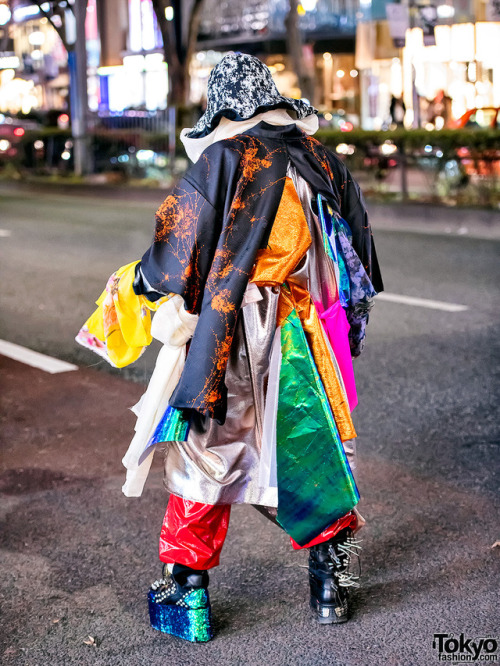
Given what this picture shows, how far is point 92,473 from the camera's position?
421 centimetres

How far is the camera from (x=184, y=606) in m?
2.78

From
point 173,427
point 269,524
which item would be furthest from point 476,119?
point 173,427

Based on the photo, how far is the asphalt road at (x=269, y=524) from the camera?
277 cm

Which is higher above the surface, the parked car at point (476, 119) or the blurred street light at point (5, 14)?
the blurred street light at point (5, 14)

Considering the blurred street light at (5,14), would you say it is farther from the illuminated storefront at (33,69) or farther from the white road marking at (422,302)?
the white road marking at (422,302)

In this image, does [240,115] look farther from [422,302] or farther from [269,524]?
[422,302]

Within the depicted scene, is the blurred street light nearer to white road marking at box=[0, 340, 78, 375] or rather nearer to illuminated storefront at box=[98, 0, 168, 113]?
illuminated storefront at box=[98, 0, 168, 113]

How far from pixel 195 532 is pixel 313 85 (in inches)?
757

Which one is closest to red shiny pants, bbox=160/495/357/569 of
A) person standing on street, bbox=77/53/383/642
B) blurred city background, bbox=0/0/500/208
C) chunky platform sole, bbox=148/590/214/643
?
person standing on street, bbox=77/53/383/642

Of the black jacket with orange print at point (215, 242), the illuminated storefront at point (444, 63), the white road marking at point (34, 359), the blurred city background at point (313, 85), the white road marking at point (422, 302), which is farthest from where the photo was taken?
the illuminated storefront at point (444, 63)

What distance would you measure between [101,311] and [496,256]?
7.94m

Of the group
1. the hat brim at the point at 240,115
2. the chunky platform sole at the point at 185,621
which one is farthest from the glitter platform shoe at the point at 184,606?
the hat brim at the point at 240,115

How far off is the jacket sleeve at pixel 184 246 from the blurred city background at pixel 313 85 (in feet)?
36.9

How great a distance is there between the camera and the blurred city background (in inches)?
571
